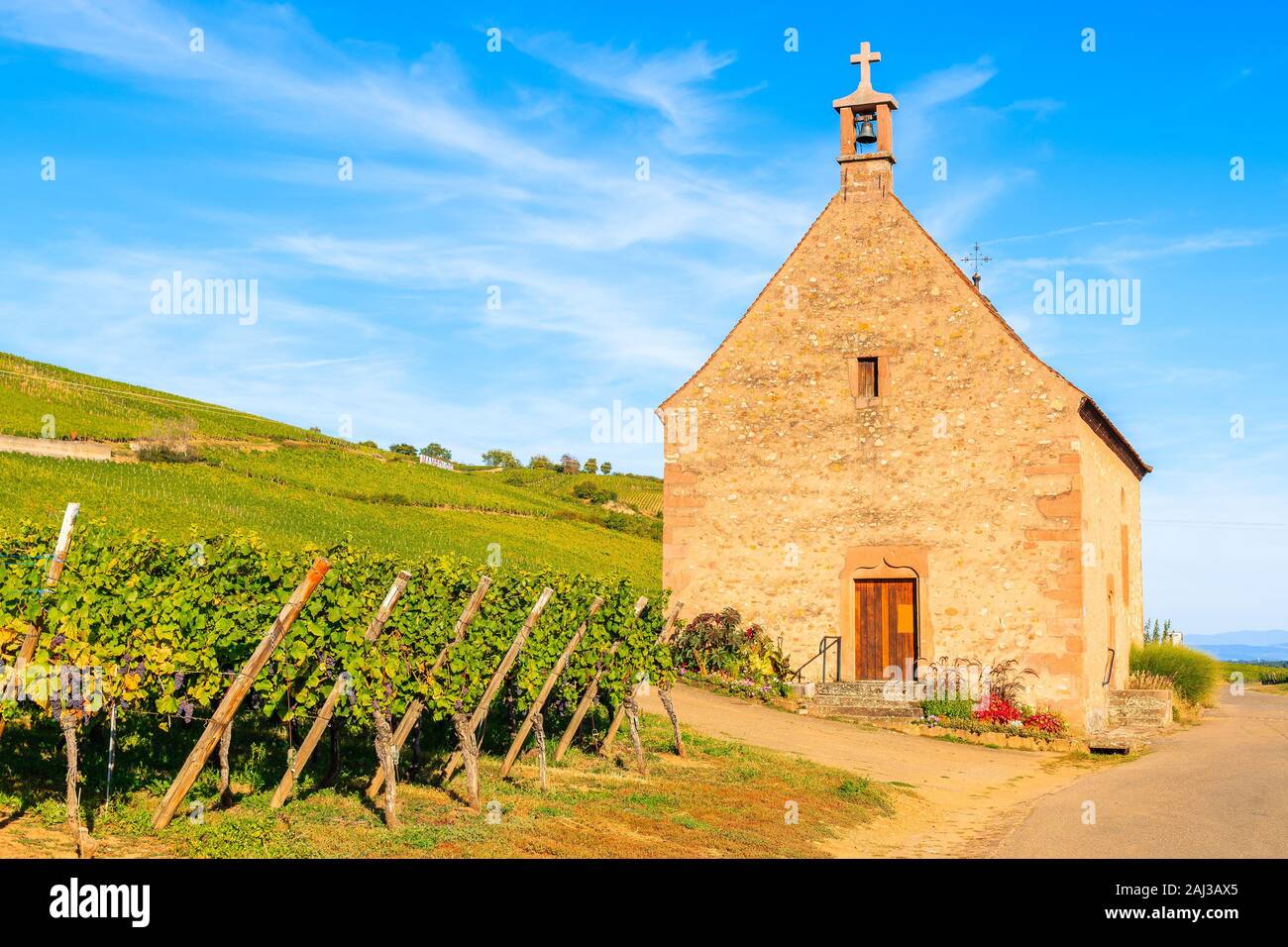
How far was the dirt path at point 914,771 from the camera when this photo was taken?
11.9 m

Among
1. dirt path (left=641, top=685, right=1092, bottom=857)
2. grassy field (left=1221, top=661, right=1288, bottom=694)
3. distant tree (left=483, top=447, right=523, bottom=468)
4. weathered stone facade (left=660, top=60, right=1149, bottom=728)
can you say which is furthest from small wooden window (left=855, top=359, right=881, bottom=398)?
distant tree (left=483, top=447, right=523, bottom=468)

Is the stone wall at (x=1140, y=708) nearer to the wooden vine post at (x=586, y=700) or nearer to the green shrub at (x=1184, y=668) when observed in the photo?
the green shrub at (x=1184, y=668)

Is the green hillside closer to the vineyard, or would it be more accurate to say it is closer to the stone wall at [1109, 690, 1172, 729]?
Result: the vineyard

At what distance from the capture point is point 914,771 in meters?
16.5

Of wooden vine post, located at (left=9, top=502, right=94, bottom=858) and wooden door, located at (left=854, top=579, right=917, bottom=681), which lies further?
wooden door, located at (left=854, top=579, right=917, bottom=681)

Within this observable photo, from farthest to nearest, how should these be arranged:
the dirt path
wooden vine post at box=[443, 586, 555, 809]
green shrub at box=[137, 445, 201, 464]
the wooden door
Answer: green shrub at box=[137, 445, 201, 464] < the wooden door < the dirt path < wooden vine post at box=[443, 586, 555, 809]

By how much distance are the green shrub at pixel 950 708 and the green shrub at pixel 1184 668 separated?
24.8ft

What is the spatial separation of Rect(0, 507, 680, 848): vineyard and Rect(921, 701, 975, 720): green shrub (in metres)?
10.4

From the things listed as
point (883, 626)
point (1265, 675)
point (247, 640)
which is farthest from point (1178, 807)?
point (1265, 675)

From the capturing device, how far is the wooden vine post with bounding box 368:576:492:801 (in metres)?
10.8

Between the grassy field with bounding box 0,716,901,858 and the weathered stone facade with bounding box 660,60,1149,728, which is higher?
the weathered stone facade with bounding box 660,60,1149,728
